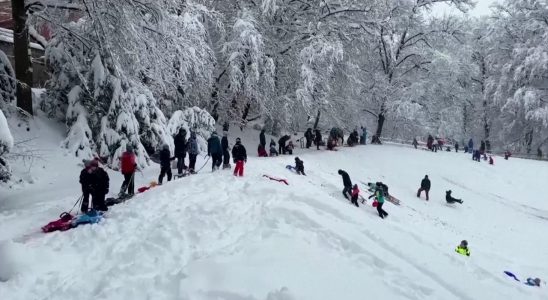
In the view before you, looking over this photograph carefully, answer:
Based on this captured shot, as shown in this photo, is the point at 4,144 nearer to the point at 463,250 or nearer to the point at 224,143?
the point at 224,143

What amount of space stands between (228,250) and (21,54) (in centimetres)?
1120

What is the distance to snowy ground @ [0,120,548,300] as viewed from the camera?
693 cm

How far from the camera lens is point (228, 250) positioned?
8016 mm

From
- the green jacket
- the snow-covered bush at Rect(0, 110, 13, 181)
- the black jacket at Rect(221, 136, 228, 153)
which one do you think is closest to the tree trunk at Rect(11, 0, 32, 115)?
the snow-covered bush at Rect(0, 110, 13, 181)

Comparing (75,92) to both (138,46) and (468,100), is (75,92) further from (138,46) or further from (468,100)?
(468,100)

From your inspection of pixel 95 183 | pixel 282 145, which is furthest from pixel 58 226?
pixel 282 145

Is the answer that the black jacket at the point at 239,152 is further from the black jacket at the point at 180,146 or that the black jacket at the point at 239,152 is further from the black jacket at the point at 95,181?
the black jacket at the point at 95,181

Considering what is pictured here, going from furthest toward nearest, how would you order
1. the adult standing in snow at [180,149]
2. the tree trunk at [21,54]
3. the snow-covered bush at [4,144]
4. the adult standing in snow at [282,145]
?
the adult standing in snow at [282,145]
the adult standing in snow at [180,149]
the tree trunk at [21,54]
the snow-covered bush at [4,144]

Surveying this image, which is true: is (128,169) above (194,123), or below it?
below

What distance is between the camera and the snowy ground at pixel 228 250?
6934 mm

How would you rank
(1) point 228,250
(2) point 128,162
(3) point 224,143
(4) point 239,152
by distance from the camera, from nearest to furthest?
(1) point 228,250, (2) point 128,162, (4) point 239,152, (3) point 224,143

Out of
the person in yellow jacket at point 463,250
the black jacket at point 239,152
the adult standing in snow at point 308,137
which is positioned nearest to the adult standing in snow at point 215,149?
the black jacket at point 239,152

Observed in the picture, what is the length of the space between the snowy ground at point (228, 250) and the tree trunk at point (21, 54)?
4.99ft

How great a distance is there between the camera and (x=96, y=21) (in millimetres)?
13523
